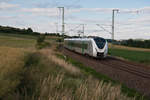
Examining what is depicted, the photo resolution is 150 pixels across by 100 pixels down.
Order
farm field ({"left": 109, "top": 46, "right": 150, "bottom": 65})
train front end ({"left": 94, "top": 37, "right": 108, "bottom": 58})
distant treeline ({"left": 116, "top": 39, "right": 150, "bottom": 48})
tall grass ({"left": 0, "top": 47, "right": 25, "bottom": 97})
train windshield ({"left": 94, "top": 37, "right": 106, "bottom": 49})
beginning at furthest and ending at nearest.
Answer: distant treeline ({"left": 116, "top": 39, "right": 150, "bottom": 48}) < farm field ({"left": 109, "top": 46, "right": 150, "bottom": 65}) < train windshield ({"left": 94, "top": 37, "right": 106, "bottom": 49}) < train front end ({"left": 94, "top": 37, "right": 108, "bottom": 58}) < tall grass ({"left": 0, "top": 47, "right": 25, "bottom": 97})

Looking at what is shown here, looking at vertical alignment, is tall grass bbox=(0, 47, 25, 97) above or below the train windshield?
below

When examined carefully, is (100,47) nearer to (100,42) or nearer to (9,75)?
(100,42)

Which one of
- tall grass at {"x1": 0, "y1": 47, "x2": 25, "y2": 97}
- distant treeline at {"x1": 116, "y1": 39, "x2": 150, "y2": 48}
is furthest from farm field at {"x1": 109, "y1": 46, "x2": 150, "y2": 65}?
distant treeline at {"x1": 116, "y1": 39, "x2": 150, "y2": 48}

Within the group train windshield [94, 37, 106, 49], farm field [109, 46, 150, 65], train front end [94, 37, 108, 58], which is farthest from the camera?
farm field [109, 46, 150, 65]

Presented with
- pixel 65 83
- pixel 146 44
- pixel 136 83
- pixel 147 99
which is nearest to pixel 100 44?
pixel 136 83

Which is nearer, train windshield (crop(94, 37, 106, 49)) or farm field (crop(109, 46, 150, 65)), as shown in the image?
train windshield (crop(94, 37, 106, 49))

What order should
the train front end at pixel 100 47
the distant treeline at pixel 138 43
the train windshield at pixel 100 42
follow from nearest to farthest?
the train front end at pixel 100 47 < the train windshield at pixel 100 42 < the distant treeline at pixel 138 43

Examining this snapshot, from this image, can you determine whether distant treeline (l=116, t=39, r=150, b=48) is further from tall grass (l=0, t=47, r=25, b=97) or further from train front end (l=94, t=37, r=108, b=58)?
tall grass (l=0, t=47, r=25, b=97)

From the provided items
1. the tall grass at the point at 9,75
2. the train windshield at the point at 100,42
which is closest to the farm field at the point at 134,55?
the train windshield at the point at 100,42

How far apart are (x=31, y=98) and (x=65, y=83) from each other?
223 centimetres

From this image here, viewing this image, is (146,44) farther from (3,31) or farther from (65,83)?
(65,83)

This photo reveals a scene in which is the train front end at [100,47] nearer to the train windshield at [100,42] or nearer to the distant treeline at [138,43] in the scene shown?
the train windshield at [100,42]

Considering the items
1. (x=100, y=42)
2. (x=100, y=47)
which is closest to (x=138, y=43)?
(x=100, y=42)

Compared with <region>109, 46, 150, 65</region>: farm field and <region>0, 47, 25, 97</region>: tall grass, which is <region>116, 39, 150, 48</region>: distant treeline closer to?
<region>109, 46, 150, 65</region>: farm field
